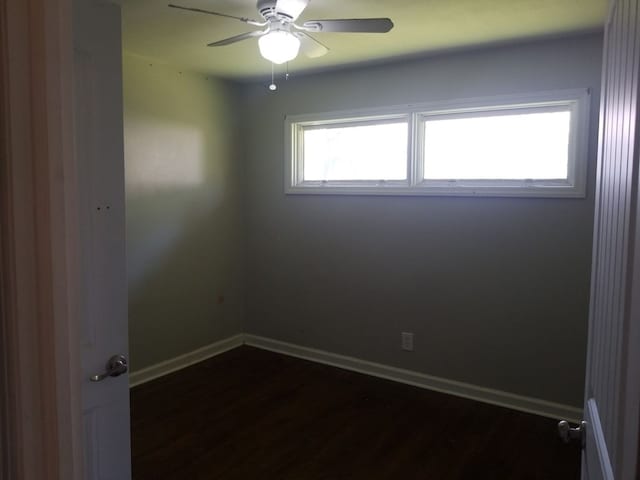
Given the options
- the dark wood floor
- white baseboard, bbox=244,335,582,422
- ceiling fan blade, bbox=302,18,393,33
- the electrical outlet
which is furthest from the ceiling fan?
white baseboard, bbox=244,335,582,422

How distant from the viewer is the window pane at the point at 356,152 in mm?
3699

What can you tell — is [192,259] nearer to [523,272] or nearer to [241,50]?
[241,50]

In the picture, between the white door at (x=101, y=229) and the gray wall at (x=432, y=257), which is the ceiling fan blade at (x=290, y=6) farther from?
the gray wall at (x=432, y=257)

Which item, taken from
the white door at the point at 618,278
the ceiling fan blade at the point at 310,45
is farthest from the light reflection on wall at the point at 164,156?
the white door at the point at 618,278

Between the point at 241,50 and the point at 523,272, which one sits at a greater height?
the point at 241,50

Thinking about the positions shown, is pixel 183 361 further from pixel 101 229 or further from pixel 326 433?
pixel 101 229

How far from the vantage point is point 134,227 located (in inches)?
138

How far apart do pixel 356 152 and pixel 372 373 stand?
181 centimetres

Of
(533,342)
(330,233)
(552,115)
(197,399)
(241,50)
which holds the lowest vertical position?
(197,399)

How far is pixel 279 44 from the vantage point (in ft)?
7.29

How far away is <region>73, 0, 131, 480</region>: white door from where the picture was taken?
1.39 meters

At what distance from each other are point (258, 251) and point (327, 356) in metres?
1.15

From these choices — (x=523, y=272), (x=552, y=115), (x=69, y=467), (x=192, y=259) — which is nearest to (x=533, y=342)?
(x=523, y=272)

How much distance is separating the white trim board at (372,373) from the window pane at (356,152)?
1517 mm
